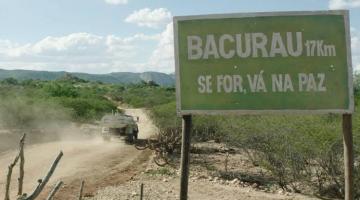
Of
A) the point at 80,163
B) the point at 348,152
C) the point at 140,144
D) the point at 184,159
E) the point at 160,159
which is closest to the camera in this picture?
the point at 348,152

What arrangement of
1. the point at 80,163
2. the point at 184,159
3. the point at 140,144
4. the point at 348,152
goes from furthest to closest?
1. the point at 140,144
2. the point at 80,163
3. the point at 184,159
4. the point at 348,152

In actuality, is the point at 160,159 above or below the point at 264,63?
below

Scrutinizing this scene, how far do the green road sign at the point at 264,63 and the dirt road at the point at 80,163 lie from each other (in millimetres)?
9605

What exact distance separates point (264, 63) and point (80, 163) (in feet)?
53.8

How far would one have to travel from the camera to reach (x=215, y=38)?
6.05 m

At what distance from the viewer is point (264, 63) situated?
6.02 meters

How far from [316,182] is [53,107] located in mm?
27883

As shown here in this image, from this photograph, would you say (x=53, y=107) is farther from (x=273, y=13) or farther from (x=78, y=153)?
(x=273, y=13)

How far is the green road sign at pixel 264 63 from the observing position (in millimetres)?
5953

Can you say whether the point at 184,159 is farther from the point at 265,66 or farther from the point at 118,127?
the point at 118,127

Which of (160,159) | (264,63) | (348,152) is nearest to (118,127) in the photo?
(160,159)

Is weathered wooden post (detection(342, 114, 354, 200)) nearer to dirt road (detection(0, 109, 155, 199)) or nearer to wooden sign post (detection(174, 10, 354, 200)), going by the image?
wooden sign post (detection(174, 10, 354, 200))

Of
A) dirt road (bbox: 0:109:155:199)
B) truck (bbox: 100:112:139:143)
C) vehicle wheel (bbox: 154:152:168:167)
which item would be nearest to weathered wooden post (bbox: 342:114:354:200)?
dirt road (bbox: 0:109:155:199)

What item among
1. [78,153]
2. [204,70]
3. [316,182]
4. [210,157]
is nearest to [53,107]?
[78,153]
